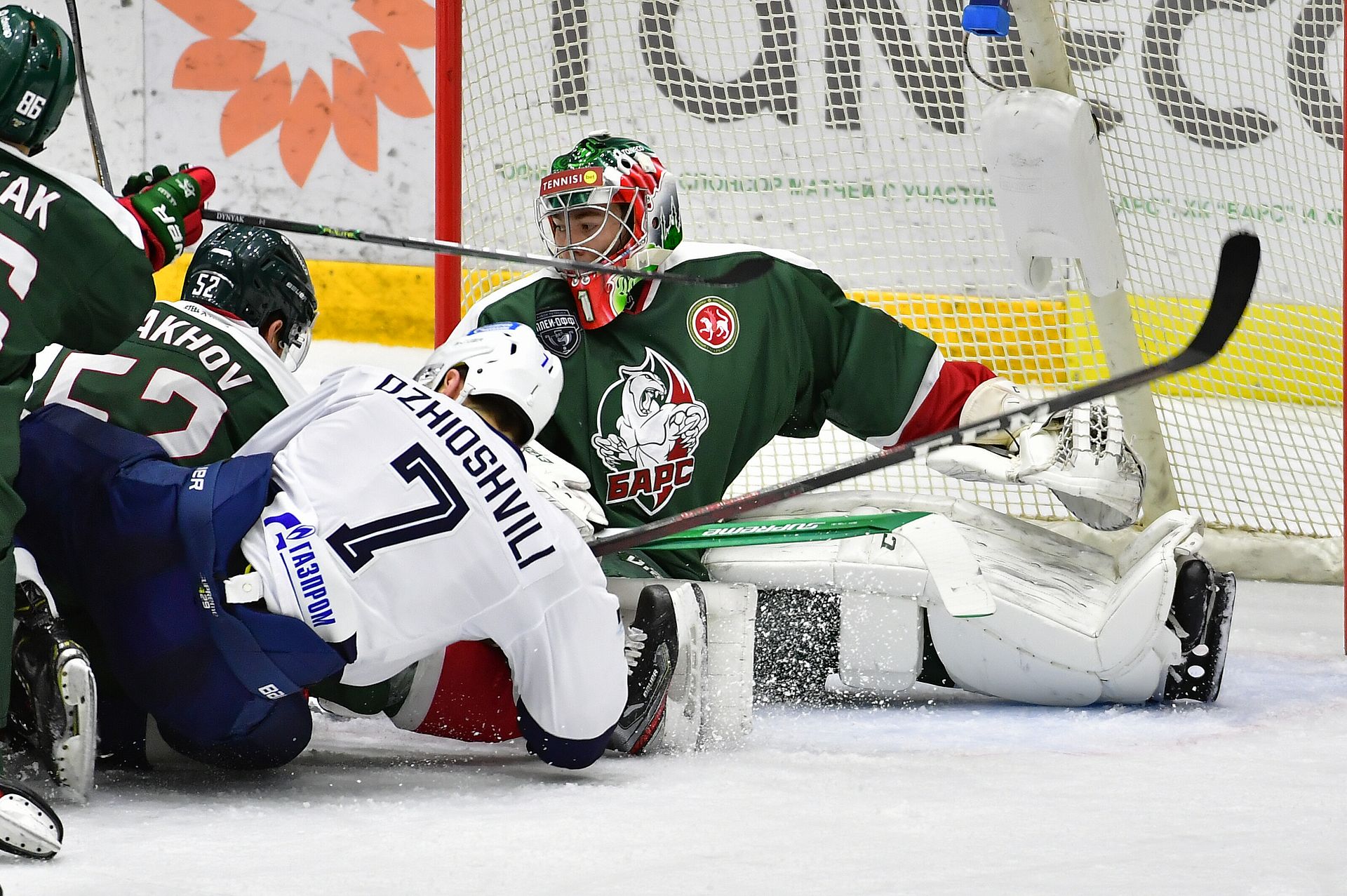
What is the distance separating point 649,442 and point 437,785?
0.92 meters

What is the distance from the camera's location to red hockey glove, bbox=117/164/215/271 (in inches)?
80.0

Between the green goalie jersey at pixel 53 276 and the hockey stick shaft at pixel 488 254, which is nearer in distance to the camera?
the green goalie jersey at pixel 53 276

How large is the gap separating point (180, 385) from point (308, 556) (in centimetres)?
46

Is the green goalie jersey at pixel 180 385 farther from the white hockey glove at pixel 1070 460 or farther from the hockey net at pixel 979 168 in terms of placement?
the hockey net at pixel 979 168

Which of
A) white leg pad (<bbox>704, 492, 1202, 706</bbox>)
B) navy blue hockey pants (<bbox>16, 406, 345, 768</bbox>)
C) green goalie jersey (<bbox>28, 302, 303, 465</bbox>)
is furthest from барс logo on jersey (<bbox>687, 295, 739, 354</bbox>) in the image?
navy blue hockey pants (<bbox>16, 406, 345, 768</bbox>)

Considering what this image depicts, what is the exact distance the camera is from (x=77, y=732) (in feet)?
6.19

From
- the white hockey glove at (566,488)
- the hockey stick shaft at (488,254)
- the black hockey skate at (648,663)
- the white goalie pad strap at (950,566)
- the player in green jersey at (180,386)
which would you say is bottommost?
the black hockey skate at (648,663)

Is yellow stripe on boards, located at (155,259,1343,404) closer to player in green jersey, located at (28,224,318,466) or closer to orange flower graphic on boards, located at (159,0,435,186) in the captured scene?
player in green jersey, located at (28,224,318,466)

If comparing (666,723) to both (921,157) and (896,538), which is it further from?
(921,157)

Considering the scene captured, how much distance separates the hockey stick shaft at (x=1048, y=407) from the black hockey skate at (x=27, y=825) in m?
0.89

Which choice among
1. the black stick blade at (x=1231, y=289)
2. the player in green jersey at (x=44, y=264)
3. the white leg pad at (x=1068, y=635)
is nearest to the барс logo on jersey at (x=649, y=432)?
the white leg pad at (x=1068, y=635)

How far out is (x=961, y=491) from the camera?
458cm

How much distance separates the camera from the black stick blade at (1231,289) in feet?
7.57

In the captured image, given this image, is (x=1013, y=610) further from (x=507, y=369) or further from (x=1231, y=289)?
(x=507, y=369)
